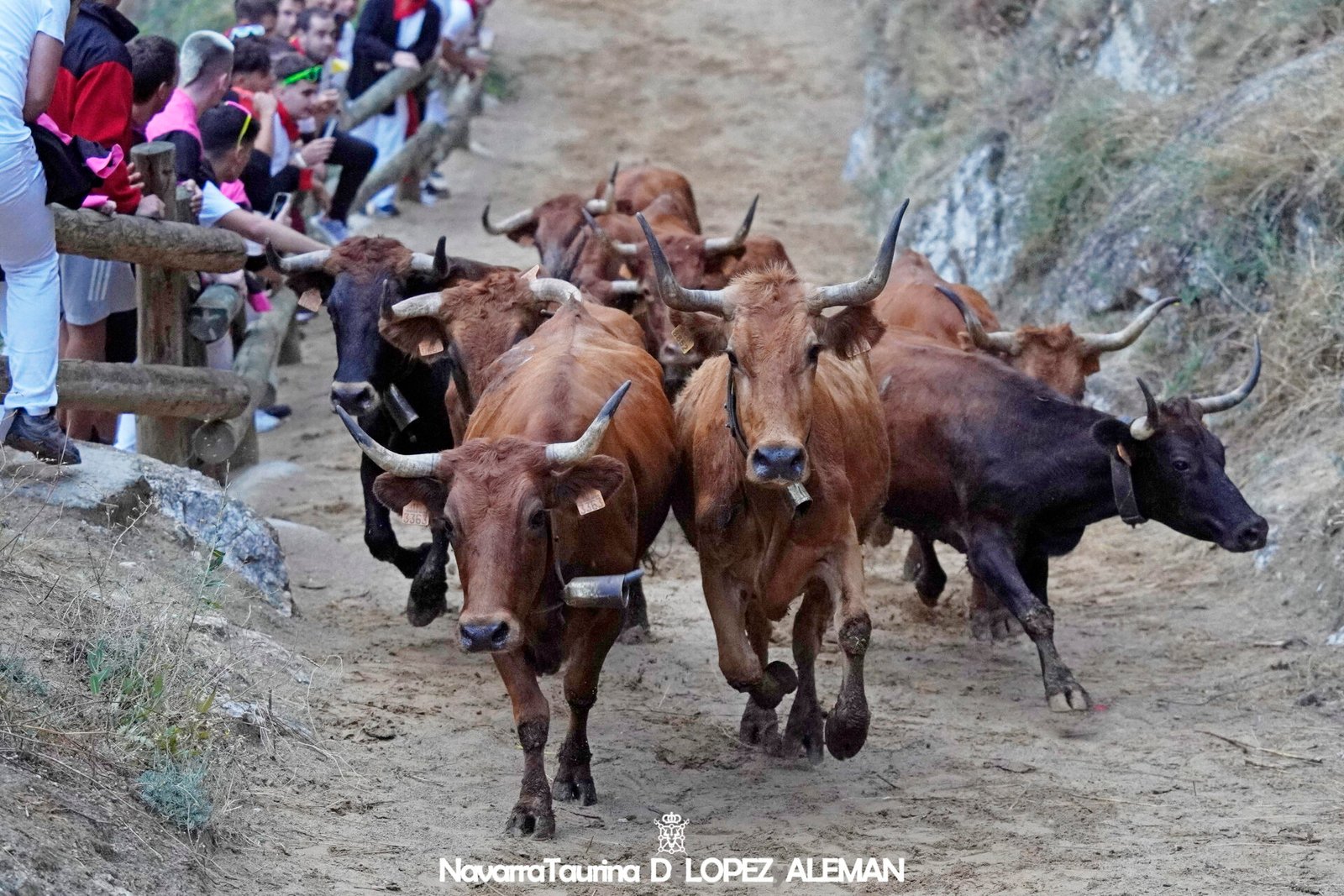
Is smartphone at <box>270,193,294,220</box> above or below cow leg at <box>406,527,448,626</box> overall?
above

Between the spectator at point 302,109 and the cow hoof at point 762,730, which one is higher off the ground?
the spectator at point 302,109

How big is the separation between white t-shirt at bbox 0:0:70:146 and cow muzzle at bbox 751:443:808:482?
3.08 meters

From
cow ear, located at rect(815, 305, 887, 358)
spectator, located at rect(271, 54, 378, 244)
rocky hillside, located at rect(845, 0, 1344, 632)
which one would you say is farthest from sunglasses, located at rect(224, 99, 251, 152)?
rocky hillside, located at rect(845, 0, 1344, 632)

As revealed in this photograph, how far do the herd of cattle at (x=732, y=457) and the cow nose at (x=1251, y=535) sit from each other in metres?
0.01

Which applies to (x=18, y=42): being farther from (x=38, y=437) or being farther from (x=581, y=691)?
(x=581, y=691)

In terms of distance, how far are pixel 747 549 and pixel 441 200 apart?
11.7 m

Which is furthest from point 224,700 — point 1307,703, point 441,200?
point 441,200

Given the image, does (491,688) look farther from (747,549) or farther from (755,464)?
(755,464)

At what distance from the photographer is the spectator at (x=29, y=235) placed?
21.0 feet

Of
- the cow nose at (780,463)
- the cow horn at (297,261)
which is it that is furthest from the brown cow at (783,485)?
the cow horn at (297,261)

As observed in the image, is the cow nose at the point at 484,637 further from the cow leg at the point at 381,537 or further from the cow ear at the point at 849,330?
the cow leg at the point at 381,537

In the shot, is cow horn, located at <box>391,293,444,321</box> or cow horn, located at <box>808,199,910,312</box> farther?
cow horn, located at <box>391,293,444,321</box>

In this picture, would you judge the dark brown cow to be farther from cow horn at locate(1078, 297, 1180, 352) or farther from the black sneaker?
the black sneaker

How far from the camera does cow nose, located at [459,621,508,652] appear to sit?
5.64m
